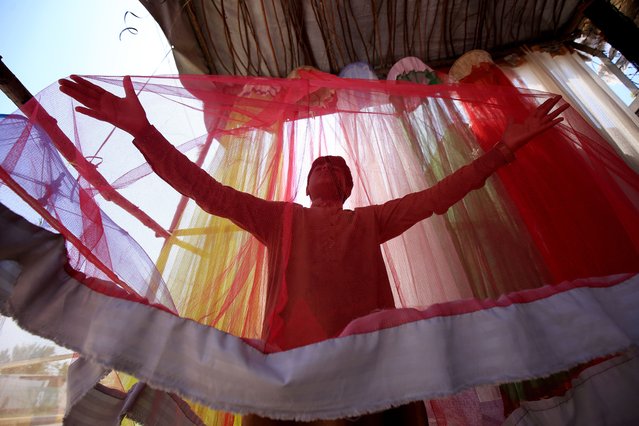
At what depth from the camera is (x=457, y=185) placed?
50.6 inches

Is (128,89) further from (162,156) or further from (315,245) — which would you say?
(315,245)

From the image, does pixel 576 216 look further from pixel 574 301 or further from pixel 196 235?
pixel 196 235

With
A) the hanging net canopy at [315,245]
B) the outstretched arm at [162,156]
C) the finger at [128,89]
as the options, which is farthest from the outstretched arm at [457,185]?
the finger at [128,89]

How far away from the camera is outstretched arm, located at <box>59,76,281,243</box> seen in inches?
41.8

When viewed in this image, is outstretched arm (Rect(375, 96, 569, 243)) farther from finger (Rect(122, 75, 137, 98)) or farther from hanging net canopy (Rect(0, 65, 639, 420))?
finger (Rect(122, 75, 137, 98))

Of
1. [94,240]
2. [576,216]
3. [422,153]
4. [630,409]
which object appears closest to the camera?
[630,409]

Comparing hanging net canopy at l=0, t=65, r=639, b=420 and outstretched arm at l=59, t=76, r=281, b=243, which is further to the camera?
outstretched arm at l=59, t=76, r=281, b=243

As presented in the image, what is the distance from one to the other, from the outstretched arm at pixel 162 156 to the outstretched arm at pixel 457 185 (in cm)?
45

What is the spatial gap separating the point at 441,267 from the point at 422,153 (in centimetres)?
55

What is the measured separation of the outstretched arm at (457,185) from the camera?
1.29m

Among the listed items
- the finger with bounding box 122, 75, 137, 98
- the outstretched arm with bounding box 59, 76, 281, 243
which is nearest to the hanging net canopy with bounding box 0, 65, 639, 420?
the outstretched arm with bounding box 59, 76, 281, 243

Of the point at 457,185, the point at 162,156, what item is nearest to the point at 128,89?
the point at 162,156

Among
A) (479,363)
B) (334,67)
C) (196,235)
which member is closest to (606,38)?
(334,67)

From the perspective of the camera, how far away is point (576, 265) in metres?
1.08
